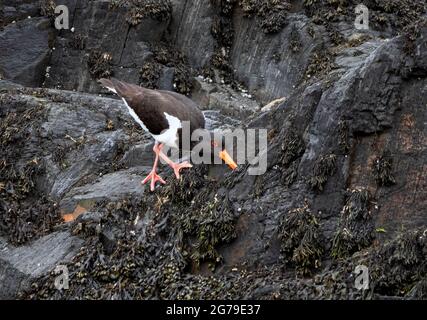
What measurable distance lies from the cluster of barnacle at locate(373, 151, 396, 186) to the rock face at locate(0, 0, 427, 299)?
0.01 metres

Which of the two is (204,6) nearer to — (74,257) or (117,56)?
(117,56)

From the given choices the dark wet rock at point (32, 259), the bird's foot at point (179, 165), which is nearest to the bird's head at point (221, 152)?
the bird's foot at point (179, 165)

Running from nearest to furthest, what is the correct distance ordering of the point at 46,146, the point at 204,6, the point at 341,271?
the point at 341,271
the point at 46,146
the point at 204,6

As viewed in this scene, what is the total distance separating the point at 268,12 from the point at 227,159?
4.98 m

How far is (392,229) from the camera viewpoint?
822 cm

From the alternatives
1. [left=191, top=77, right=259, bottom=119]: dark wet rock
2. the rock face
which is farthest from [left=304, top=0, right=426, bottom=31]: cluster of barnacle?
[left=191, top=77, right=259, bottom=119]: dark wet rock

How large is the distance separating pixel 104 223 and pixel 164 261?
1.19 meters

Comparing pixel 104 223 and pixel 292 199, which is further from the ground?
pixel 292 199

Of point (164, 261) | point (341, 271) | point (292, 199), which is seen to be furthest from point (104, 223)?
point (341, 271)

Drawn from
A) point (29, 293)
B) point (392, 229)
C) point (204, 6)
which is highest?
point (204, 6)

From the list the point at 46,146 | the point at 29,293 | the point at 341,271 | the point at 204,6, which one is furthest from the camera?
the point at 204,6

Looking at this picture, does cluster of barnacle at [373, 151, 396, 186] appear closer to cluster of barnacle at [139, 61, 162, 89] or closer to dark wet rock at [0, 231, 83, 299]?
dark wet rock at [0, 231, 83, 299]

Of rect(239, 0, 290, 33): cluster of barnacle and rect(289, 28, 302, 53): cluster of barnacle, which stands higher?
rect(239, 0, 290, 33): cluster of barnacle

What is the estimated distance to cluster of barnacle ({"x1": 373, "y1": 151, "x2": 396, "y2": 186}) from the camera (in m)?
8.35
